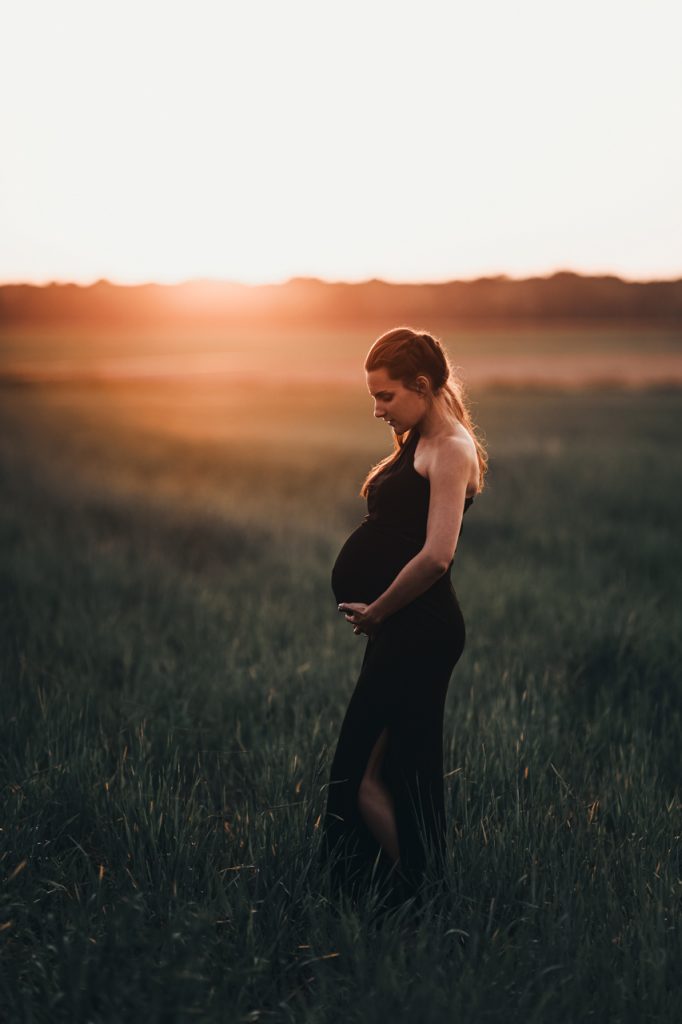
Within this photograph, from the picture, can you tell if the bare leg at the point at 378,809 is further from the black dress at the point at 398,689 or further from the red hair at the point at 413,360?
the red hair at the point at 413,360

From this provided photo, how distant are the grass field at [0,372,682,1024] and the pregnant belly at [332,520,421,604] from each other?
0.97m

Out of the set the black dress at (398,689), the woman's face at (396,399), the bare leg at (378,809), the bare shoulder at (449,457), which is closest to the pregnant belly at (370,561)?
the black dress at (398,689)

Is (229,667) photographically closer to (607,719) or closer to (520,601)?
(607,719)

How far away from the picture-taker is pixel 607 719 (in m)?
4.88

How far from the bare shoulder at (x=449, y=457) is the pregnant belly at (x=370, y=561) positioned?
0.86 ft

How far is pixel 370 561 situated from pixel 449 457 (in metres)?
0.47

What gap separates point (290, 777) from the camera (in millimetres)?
3762

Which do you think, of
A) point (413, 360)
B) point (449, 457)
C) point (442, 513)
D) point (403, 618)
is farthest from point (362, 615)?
point (413, 360)

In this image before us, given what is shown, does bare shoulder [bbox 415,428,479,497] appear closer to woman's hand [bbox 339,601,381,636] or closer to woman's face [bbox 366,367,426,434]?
woman's face [bbox 366,367,426,434]

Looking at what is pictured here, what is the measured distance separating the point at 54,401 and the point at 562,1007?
38331 mm

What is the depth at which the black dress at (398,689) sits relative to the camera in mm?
2824

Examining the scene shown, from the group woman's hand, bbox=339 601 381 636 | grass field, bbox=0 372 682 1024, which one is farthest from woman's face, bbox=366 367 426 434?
grass field, bbox=0 372 682 1024

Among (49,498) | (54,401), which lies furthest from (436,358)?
(54,401)

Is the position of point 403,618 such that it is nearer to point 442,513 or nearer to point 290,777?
point 442,513
